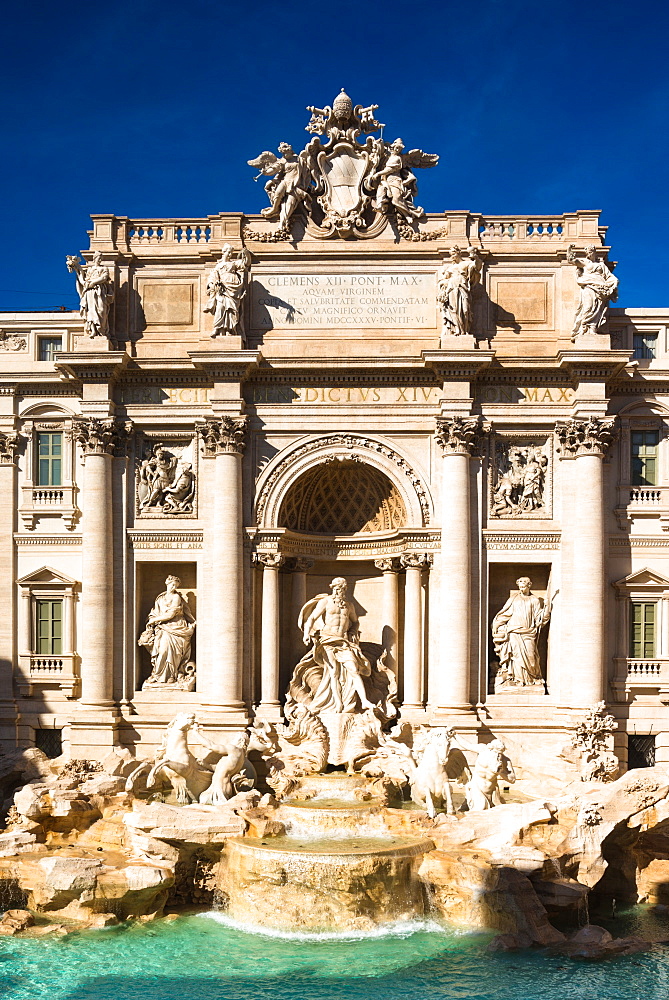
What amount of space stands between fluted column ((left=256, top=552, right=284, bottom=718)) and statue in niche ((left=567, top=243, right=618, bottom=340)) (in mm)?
9510

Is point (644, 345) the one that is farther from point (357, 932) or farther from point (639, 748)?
point (357, 932)

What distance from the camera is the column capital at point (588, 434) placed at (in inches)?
906

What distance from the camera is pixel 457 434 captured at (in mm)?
23203

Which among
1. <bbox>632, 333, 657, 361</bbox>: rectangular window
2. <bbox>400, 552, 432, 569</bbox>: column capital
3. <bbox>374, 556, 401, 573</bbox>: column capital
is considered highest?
<bbox>632, 333, 657, 361</bbox>: rectangular window

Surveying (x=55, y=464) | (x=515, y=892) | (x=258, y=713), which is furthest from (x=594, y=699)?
(x=55, y=464)

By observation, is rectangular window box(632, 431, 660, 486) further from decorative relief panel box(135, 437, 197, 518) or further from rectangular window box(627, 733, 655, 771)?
decorative relief panel box(135, 437, 197, 518)

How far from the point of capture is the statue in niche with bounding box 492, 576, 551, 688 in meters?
23.4

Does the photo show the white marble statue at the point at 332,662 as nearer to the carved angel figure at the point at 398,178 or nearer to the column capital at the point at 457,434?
the column capital at the point at 457,434

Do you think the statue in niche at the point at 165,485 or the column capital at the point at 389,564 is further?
the column capital at the point at 389,564

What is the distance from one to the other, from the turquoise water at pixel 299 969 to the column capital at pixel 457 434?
10996mm

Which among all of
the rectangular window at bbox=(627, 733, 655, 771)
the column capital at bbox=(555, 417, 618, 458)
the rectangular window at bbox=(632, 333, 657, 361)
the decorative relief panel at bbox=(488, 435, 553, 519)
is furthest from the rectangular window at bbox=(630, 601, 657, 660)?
the rectangular window at bbox=(632, 333, 657, 361)

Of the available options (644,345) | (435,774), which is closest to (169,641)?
(435,774)

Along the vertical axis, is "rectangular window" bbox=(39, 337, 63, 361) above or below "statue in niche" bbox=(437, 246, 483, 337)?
below

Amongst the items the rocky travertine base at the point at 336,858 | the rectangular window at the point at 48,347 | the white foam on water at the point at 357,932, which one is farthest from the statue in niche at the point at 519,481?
the rectangular window at the point at 48,347
